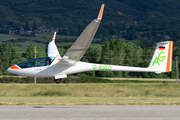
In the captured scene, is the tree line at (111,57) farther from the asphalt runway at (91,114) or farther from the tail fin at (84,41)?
the asphalt runway at (91,114)

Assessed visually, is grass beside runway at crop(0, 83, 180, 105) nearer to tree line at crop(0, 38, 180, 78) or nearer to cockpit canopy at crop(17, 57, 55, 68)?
cockpit canopy at crop(17, 57, 55, 68)

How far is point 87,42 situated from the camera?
17219mm

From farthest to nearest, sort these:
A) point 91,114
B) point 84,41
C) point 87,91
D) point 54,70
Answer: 1. point 54,70
2. point 87,91
3. point 84,41
4. point 91,114

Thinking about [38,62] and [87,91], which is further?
[38,62]

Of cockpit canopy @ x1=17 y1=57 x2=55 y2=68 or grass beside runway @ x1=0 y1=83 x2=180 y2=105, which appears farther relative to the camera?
cockpit canopy @ x1=17 y1=57 x2=55 y2=68

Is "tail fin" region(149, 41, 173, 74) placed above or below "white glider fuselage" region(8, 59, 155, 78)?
above

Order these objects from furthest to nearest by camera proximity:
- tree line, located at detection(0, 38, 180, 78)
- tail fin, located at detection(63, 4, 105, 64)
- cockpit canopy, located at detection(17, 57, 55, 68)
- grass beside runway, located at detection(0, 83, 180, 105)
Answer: tree line, located at detection(0, 38, 180, 78) → cockpit canopy, located at detection(17, 57, 55, 68) → grass beside runway, located at detection(0, 83, 180, 105) → tail fin, located at detection(63, 4, 105, 64)

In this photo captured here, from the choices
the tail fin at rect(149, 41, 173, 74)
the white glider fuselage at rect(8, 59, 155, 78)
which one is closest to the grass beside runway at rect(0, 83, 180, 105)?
the white glider fuselage at rect(8, 59, 155, 78)

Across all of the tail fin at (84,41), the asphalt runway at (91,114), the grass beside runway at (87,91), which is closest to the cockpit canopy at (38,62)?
the grass beside runway at (87,91)

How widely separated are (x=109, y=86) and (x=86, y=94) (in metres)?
2.21

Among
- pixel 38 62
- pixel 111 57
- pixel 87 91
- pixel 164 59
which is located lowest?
pixel 87 91

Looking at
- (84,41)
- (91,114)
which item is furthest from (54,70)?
(91,114)

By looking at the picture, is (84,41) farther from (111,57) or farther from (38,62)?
(111,57)

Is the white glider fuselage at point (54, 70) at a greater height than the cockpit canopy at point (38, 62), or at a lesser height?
lesser
